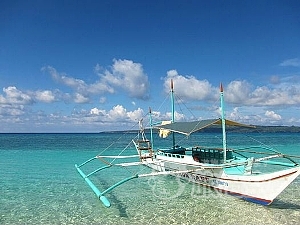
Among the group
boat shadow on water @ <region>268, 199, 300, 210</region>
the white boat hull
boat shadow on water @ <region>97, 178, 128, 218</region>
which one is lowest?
boat shadow on water @ <region>97, 178, 128, 218</region>

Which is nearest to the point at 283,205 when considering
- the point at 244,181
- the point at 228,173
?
the point at 244,181

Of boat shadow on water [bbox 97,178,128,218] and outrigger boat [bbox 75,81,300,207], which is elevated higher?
outrigger boat [bbox 75,81,300,207]

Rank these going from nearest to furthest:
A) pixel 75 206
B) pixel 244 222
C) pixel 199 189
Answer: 1. pixel 244 222
2. pixel 75 206
3. pixel 199 189

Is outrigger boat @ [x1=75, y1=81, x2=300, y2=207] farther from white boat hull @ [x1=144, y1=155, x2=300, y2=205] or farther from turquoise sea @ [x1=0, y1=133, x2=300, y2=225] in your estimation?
turquoise sea @ [x1=0, y1=133, x2=300, y2=225]

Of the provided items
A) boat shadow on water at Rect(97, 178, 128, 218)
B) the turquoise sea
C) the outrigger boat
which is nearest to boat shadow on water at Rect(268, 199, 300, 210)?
the turquoise sea

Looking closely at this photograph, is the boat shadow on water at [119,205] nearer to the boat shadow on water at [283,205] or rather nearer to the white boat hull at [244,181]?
the white boat hull at [244,181]

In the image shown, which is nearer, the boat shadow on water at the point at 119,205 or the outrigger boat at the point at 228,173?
the outrigger boat at the point at 228,173

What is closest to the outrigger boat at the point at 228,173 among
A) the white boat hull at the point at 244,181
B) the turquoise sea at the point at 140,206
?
the white boat hull at the point at 244,181

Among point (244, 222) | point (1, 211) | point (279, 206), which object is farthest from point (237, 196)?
point (1, 211)

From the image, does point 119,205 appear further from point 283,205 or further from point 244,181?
point 283,205

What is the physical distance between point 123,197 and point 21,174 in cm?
1121

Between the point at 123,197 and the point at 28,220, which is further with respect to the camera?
the point at 123,197

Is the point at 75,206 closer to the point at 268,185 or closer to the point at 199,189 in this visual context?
the point at 199,189

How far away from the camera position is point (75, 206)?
12.4 meters
